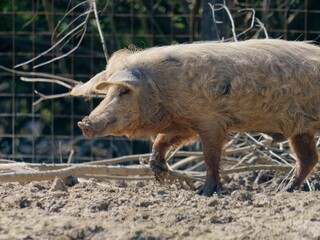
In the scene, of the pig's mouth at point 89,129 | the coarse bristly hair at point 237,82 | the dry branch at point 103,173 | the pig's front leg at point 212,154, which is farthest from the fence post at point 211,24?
the pig's mouth at point 89,129

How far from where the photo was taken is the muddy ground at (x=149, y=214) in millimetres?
4680

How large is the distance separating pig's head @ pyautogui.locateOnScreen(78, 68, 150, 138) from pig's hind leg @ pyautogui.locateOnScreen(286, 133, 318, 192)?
1286 millimetres

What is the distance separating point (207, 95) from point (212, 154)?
15.3 inches

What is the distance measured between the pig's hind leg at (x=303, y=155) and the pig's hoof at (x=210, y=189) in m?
0.73

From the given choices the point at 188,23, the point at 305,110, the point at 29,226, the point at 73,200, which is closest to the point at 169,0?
the point at 188,23

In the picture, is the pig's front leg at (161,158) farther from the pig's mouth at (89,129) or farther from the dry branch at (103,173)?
the pig's mouth at (89,129)

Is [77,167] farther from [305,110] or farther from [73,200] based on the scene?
[305,110]

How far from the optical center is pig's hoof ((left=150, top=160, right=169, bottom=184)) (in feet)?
21.7

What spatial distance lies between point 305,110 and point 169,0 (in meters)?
4.36

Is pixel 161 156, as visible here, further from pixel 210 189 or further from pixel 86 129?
pixel 86 129

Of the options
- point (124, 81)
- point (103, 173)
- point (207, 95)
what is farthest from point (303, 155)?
point (124, 81)

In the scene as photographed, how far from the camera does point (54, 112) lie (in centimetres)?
1080

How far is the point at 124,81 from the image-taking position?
19.8 feet

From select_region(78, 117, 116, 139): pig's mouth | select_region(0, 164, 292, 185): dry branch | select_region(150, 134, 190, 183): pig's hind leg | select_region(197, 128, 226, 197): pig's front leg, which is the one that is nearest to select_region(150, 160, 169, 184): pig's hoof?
select_region(150, 134, 190, 183): pig's hind leg
